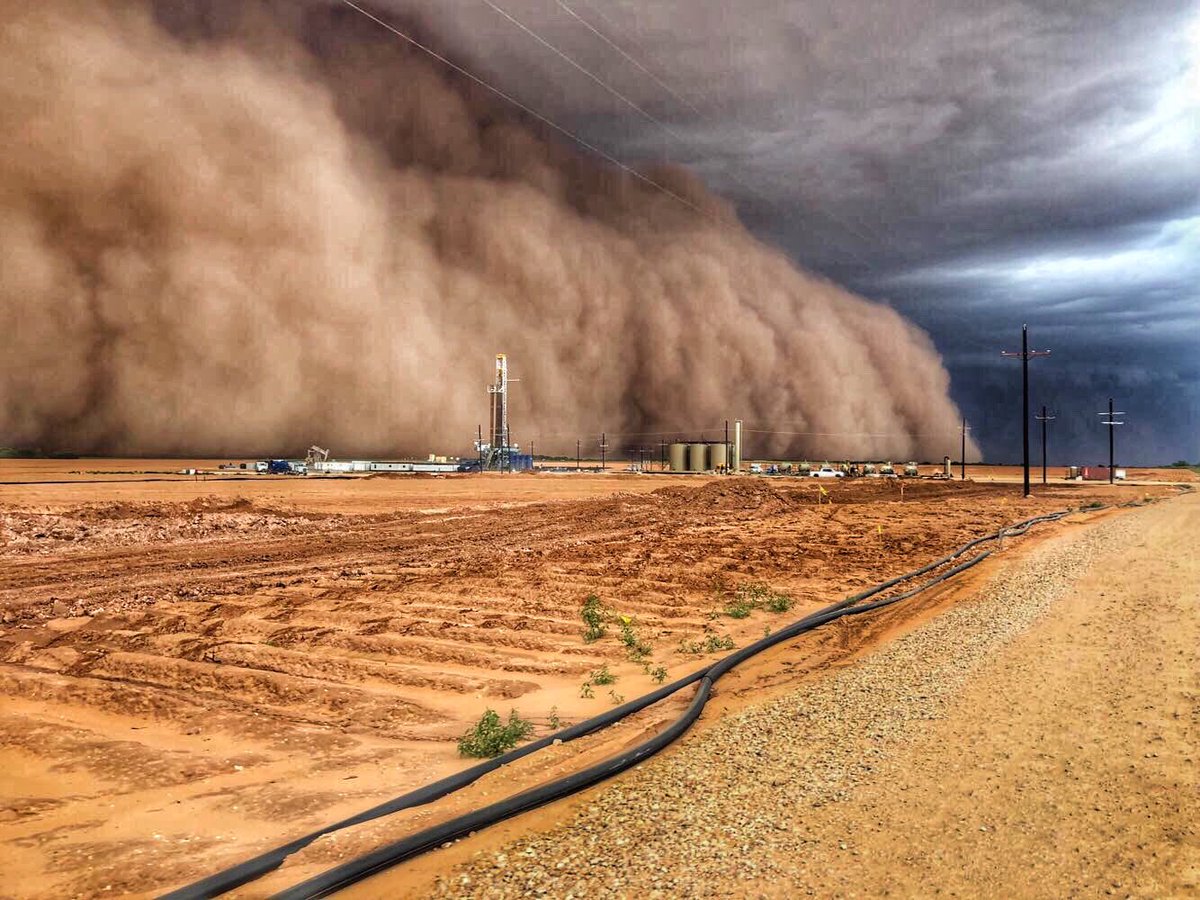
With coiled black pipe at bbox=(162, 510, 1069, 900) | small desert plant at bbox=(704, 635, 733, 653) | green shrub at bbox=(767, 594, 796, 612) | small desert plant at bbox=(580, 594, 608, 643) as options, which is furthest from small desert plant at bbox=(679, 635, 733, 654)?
green shrub at bbox=(767, 594, 796, 612)

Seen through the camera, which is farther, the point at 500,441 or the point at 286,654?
the point at 500,441

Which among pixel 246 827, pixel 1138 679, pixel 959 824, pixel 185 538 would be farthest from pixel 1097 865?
pixel 185 538

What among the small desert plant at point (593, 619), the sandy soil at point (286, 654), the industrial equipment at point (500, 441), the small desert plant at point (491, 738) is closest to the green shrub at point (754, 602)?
the sandy soil at point (286, 654)

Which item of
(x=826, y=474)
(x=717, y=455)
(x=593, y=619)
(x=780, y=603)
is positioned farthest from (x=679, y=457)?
(x=593, y=619)

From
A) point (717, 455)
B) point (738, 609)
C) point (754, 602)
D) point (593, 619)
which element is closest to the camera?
point (593, 619)

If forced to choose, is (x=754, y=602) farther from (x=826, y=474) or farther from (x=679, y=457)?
(x=679, y=457)

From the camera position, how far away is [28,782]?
5.00 meters

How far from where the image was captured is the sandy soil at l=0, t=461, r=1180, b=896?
446 cm

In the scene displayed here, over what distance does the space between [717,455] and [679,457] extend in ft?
16.1

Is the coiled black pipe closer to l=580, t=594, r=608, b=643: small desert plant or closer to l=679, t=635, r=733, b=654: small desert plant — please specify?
l=679, t=635, r=733, b=654: small desert plant

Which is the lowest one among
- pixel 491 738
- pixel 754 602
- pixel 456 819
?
pixel 754 602

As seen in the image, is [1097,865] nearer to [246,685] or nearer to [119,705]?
[246,685]

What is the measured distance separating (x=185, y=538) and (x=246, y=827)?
59.2 ft

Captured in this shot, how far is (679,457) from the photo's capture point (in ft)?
291
